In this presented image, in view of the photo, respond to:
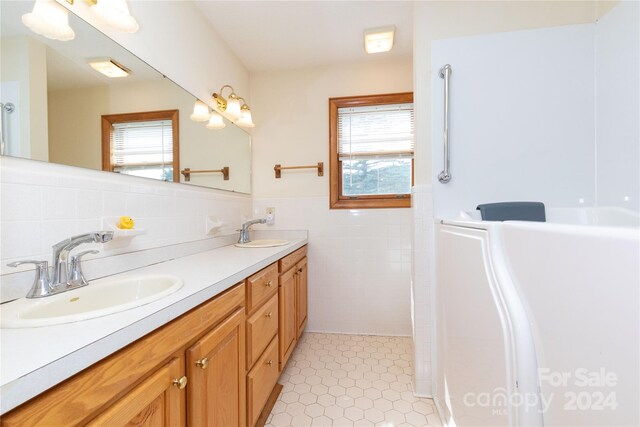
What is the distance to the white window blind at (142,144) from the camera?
115 cm

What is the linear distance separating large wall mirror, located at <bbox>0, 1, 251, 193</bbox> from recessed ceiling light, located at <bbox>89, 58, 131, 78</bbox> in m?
0.01

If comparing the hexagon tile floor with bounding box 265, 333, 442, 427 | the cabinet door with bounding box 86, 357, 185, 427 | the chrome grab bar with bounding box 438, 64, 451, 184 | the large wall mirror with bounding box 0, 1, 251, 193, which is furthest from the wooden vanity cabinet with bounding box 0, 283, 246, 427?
the chrome grab bar with bounding box 438, 64, 451, 184

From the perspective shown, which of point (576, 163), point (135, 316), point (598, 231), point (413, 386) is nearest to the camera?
point (598, 231)

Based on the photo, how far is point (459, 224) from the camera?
1.09m

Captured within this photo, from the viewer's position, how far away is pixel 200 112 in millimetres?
1681

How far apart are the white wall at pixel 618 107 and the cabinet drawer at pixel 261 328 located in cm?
181

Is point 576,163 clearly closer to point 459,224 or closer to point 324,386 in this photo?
point 459,224

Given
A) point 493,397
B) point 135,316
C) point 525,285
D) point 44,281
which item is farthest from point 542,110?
point 44,281

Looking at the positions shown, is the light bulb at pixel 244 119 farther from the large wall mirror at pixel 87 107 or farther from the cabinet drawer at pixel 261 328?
the cabinet drawer at pixel 261 328

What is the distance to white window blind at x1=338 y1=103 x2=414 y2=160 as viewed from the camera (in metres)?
2.28

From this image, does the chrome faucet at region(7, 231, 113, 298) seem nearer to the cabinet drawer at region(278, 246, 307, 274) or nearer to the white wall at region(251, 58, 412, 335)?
the cabinet drawer at region(278, 246, 307, 274)

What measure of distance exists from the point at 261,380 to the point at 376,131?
200 centimetres

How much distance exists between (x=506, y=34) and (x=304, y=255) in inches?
74.6

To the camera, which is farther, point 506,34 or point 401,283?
point 401,283
